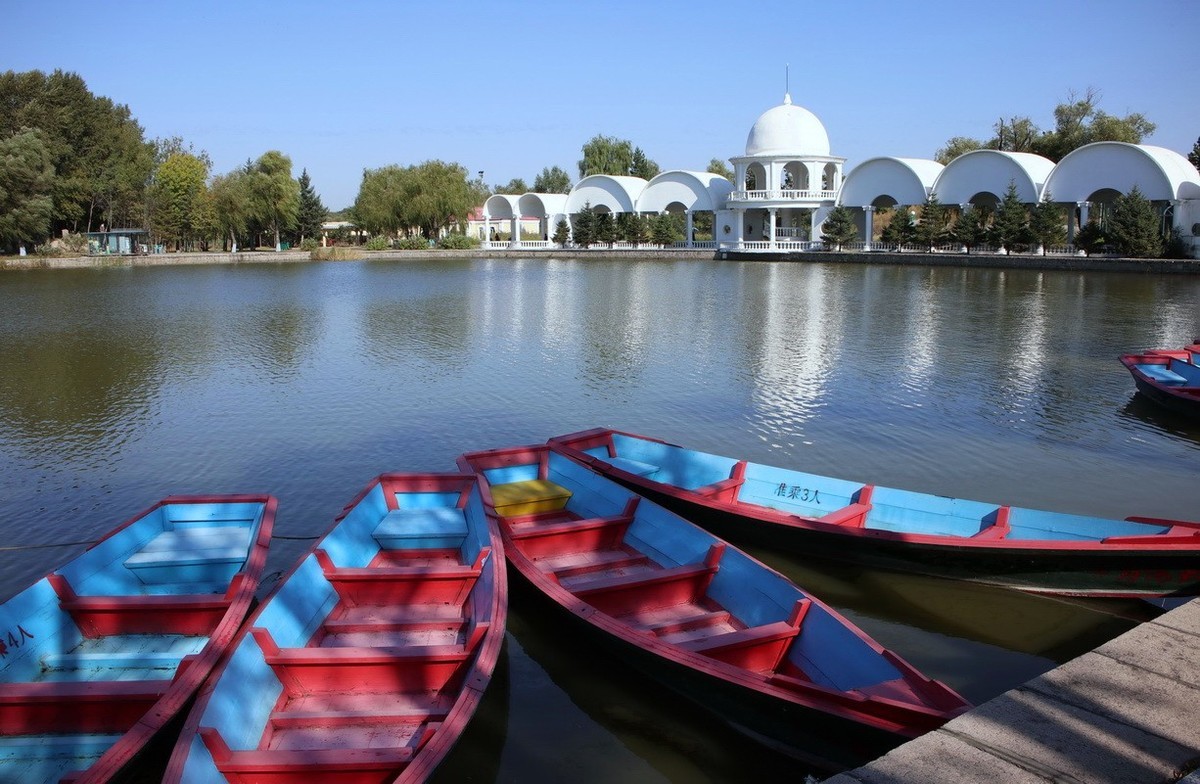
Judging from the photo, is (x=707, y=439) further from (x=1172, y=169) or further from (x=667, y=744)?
(x=1172, y=169)

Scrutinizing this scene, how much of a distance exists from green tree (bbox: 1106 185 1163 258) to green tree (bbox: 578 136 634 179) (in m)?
55.7

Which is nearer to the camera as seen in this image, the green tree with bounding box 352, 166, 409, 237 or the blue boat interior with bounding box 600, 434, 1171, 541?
the blue boat interior with bounding box 600, 434, 1171, 541

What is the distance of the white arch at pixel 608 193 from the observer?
62.2 meters

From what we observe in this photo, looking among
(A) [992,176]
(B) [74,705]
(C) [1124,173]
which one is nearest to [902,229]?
(A) [992,176]

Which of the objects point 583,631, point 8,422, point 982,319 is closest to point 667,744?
point 583,631

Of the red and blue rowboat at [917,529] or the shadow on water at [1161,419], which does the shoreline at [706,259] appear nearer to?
the shadow on water at [1161,419]

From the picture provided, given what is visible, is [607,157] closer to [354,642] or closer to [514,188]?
[514,188]

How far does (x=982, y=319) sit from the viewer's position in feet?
80.7

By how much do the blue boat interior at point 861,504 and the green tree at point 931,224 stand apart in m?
41.1

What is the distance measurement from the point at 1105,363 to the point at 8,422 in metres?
19.8

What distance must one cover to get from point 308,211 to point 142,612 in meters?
69.9

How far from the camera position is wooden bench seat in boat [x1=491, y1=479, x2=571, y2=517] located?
831cm

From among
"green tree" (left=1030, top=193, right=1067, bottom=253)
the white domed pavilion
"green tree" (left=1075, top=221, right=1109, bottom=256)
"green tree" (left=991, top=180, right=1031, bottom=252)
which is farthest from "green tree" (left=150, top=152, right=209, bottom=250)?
"green tree" (left=1075, top=221, right=1109, bottom=256)

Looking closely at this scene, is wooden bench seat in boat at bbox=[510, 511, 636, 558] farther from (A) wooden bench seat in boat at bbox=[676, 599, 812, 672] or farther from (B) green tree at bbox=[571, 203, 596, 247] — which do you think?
(B) green tree at bbox=[571, 203, 596, 247]
